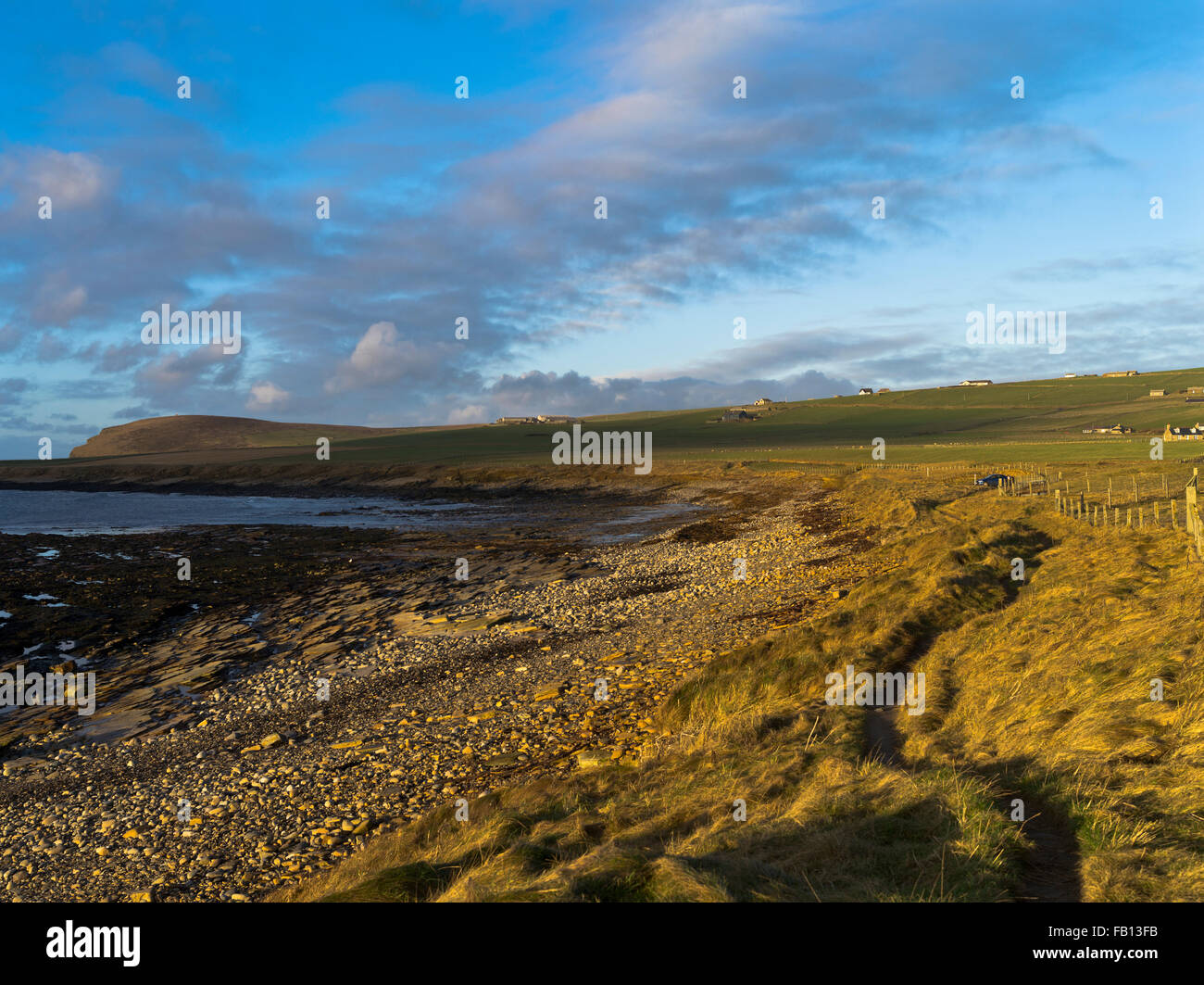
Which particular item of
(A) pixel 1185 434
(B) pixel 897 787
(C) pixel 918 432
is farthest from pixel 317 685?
(C) pixel 918 432

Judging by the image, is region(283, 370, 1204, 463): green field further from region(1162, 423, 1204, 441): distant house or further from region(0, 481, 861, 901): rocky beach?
region(0, 481, 861, 901): rocky beach

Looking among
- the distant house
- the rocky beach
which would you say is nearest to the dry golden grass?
the rocky beach

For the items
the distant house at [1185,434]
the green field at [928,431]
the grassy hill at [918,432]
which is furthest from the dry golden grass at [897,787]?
the distant house at [1185,434]

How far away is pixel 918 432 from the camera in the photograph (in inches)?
5167

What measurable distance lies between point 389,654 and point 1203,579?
19130 mm

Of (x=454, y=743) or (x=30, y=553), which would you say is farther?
(x=30, y=553)

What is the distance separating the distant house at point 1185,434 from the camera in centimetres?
8392

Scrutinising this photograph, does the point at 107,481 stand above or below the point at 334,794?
above

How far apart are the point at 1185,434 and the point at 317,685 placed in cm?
11248

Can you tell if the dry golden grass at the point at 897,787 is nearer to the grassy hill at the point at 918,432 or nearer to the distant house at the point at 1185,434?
the grassy hill at the point at 918,432

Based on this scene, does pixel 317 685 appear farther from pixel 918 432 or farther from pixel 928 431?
pixel 928 431
